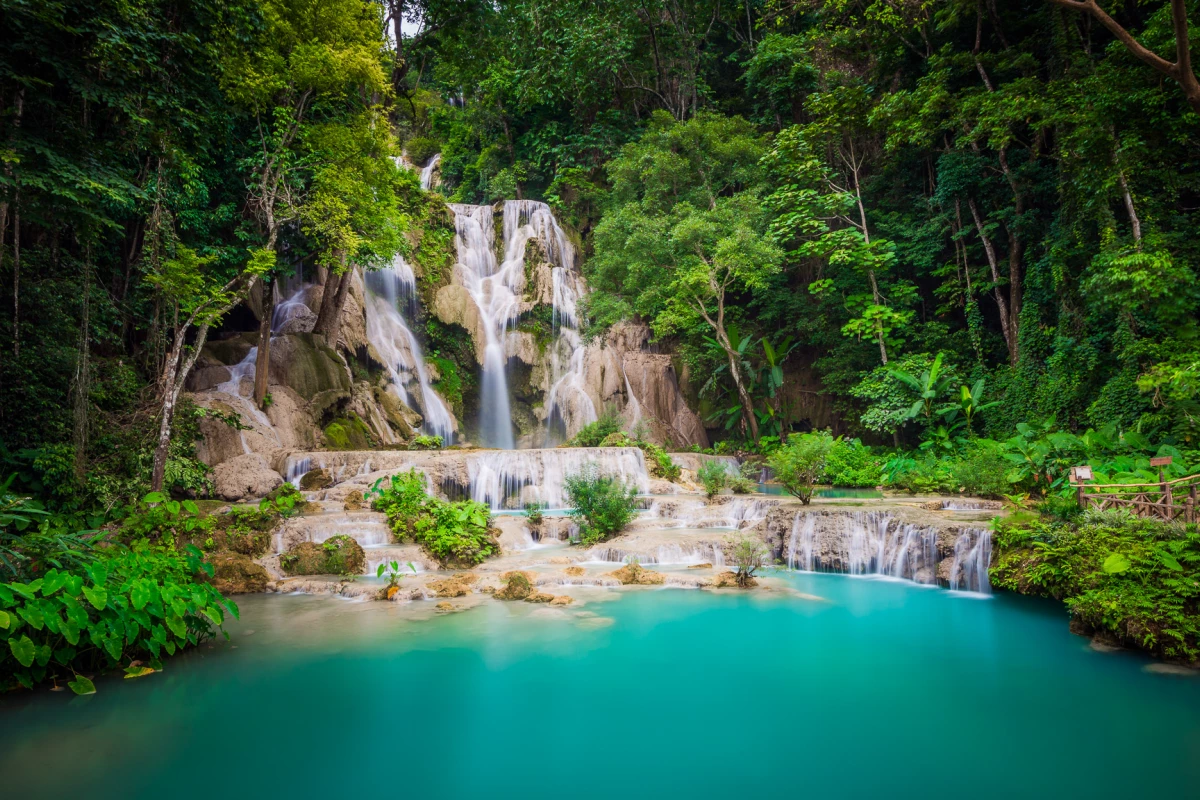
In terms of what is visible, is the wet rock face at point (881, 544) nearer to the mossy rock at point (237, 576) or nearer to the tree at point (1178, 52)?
the tree at point (1178, 52)

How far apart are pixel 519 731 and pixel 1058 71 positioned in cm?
1577

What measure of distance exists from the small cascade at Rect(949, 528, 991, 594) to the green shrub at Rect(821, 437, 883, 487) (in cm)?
656

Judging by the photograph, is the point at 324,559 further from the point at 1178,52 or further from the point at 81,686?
→ the point at 1178,52

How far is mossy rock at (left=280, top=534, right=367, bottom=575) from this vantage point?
8.09 m

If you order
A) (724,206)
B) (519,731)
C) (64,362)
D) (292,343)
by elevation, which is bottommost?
(519,731)

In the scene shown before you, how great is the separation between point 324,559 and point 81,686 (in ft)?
13.0

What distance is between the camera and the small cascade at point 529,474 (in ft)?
41.5

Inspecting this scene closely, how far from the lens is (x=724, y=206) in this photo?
54.6 ft

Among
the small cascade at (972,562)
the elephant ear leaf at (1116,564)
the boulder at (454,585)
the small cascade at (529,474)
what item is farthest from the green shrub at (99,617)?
the small cascade at (972,562)

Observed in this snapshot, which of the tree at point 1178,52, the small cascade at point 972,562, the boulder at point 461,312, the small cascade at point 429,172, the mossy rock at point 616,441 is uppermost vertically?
the small cascade at point 429,172

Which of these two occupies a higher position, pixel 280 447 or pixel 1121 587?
pixel 280 447

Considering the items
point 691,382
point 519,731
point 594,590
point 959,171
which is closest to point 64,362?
point 594,590

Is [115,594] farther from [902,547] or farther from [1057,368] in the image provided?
[1057,368]

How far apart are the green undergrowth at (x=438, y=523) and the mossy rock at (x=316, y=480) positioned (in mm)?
1901
